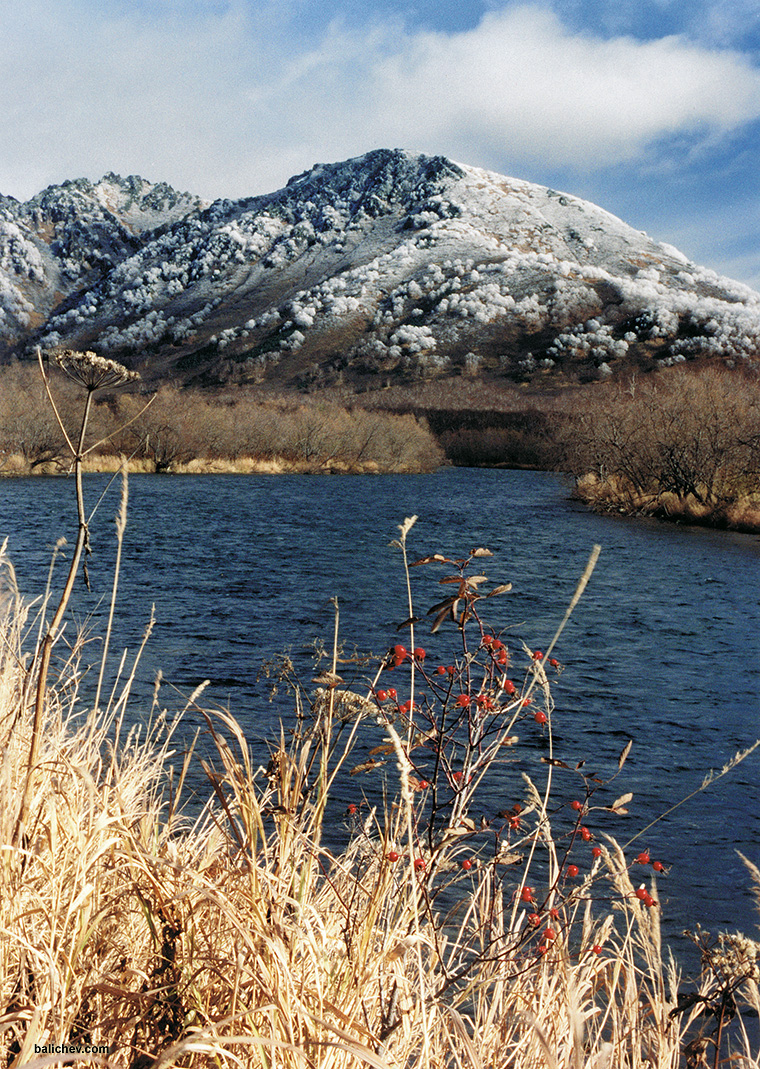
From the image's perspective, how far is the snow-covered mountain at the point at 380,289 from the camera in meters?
91.1

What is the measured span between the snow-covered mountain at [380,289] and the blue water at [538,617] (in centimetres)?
6529

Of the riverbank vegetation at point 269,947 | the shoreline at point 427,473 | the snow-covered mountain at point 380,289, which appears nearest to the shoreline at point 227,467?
the shoreline at point 427,473

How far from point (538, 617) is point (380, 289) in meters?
105

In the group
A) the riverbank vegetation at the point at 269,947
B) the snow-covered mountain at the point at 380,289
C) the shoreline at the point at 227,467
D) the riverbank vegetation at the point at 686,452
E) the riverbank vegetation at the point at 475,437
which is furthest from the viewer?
the snow-covered mountain at the point at 380,289

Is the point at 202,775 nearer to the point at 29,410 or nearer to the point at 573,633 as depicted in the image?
the point at 573,633

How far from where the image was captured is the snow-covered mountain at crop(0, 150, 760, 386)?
299 ft

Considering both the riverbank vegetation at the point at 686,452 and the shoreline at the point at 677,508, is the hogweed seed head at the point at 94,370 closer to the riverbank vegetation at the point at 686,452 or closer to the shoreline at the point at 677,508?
the riverbank vegetation at the point at 686,452

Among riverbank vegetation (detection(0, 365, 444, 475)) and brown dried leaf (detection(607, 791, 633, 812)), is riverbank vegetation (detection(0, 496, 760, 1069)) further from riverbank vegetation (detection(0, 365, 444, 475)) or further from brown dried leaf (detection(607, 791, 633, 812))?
riverbank vegetation (detection(0, 365, 444, 475))

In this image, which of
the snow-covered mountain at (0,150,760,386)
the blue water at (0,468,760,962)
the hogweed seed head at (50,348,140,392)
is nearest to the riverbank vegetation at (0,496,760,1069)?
the hogweed seed head at (50,348,140,392)

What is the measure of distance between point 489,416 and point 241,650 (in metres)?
55.5

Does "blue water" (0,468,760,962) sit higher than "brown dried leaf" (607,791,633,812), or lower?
lower

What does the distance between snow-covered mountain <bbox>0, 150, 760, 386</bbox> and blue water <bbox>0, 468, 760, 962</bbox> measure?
214 feet

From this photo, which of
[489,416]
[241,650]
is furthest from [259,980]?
[489,416]

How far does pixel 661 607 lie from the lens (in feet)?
→ 44.6
